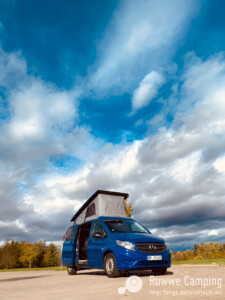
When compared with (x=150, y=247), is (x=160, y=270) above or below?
below

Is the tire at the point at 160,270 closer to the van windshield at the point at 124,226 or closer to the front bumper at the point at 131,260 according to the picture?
the front bumper at the point at 131,260

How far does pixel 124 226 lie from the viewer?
28.9ft

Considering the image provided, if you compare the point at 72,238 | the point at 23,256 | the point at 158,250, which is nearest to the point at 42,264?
the point at 23,256

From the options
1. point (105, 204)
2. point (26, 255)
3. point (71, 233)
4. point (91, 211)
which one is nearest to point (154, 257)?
point (71, 233)

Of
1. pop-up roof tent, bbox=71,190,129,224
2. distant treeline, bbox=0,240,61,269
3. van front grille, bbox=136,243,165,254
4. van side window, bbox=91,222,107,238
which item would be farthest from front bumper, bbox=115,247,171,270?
distant treeline, bbox=0,240,61,269

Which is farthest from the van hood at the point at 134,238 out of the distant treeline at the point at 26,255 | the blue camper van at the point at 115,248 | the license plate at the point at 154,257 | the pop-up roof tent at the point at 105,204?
the distant treeline at the point at 26,255

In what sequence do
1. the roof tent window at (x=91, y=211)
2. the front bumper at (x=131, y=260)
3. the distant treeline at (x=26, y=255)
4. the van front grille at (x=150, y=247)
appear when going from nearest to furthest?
1. the front bumper at (x=131, y=260)
2. the van front grille at (x=150, y=247)
3. the roof tent window at (x=91, y=211)
4. the distant treeline at (x=26, y=255)

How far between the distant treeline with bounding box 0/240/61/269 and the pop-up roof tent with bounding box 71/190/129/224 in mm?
23494

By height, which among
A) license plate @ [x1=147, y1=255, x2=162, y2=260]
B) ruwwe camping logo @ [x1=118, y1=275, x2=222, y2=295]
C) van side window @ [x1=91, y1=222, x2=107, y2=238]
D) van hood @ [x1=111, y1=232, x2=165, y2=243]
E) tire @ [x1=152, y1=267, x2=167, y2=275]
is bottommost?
ruwwe camping logo @ [x1=118, y1=275, x2=222, y2=295]

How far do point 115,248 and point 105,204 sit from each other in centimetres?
953

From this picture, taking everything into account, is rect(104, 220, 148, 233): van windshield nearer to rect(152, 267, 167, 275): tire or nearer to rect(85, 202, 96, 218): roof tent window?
rect(152, 267, 167, 275): tire

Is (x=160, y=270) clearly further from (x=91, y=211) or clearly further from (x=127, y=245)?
(x=91, y=211)

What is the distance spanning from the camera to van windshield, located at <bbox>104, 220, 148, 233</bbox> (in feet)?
27.8

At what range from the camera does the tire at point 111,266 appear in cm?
727
